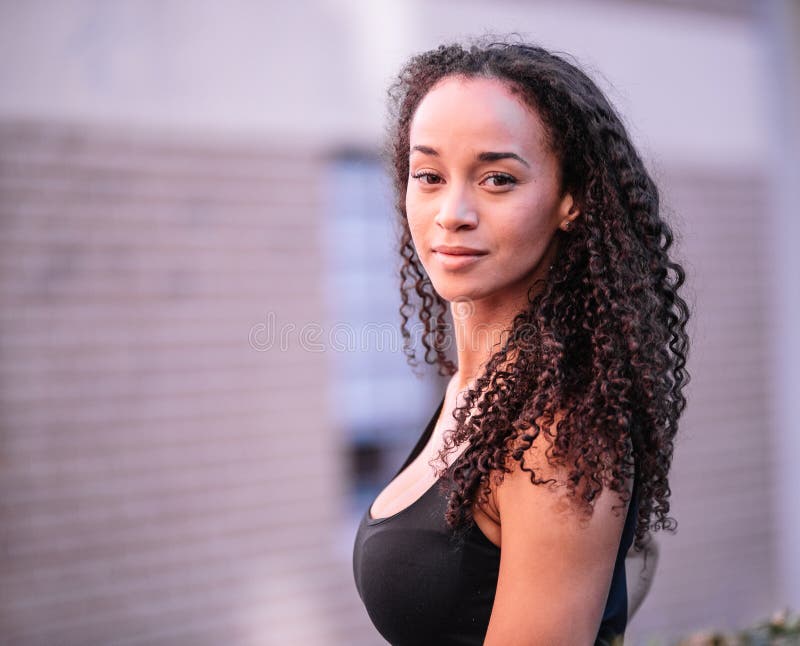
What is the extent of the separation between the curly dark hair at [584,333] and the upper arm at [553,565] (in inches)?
1.4

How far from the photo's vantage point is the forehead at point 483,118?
1407 mm

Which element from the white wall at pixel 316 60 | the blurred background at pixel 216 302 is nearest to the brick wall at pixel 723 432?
the blurred background at pixel 216 302

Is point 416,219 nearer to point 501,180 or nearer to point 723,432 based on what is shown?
point 501,180

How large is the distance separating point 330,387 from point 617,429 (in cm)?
326

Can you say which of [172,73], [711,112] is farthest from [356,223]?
[711,112]

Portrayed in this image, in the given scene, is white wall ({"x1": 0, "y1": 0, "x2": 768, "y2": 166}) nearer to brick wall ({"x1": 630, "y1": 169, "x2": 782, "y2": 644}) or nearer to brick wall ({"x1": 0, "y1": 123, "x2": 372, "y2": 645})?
brick wall ({"x1": 0, "y1": 123, "x2": 372, "y2": 645})

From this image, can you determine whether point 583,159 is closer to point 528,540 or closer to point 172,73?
point 528,540

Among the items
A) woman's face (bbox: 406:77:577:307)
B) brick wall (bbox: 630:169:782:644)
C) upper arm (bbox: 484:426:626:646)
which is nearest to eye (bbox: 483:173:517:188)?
woman's face (bbox: 406:77:577:307)

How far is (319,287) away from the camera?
14.6 feet

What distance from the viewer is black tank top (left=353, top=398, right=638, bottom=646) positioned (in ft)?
4.59

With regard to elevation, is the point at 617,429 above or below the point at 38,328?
above

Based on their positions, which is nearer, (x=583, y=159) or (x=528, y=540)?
(x=528, y=540)

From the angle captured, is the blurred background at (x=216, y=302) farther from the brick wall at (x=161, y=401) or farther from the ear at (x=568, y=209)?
the ear at (x=568, y=209)

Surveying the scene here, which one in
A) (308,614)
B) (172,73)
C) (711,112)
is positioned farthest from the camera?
(711,112)
